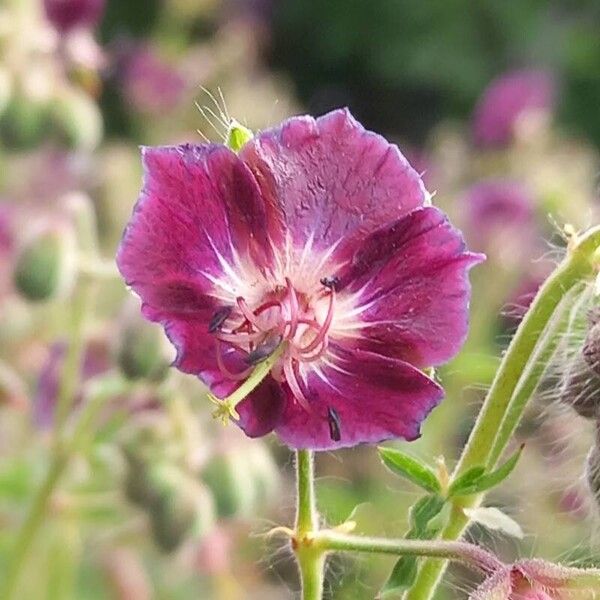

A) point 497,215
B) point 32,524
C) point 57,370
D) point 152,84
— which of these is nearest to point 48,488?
point 32,524

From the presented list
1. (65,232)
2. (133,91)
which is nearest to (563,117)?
(133,91)

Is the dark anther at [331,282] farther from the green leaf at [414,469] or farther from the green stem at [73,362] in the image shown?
the green stem at [73,362]

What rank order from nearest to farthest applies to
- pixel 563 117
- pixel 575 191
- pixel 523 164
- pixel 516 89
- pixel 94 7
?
pixel 94 7 → pixel 575 191 → pixel 523 164 → pixel 516 89 → pixel 563 117

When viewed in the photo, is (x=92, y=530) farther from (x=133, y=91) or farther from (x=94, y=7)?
(x=133, y=91)

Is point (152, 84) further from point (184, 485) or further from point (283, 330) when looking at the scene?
point (283, 330)

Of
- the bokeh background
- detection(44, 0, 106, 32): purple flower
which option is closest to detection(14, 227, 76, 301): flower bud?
the bokeh background

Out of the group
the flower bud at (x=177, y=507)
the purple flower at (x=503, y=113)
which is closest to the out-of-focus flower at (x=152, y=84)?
the purple flower at (x=503, y=113)
